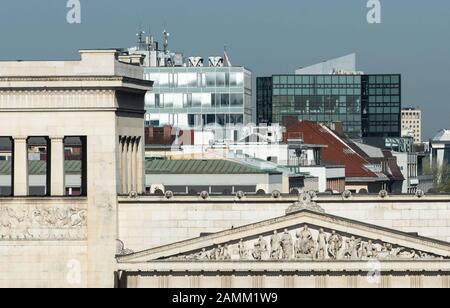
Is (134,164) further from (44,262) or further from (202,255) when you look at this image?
(202,255)

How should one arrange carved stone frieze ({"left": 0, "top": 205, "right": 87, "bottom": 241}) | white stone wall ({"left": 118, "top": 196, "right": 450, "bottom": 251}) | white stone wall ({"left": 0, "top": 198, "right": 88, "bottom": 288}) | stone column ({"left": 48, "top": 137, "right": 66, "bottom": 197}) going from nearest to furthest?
white stone wall ({"left": 118, "top": 196, "right": 450, "bottom": 251})
stone column ({"left": 48, "top": 137, "right": 66, "bottom": 197})
carved stone frieze ({"left": 0, "top": 205, "right": 87, "bottom": 241})
white stone wall ({"left": 0, "top": 198, "right": 88, "bottom": 288})

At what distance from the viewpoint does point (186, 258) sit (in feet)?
396

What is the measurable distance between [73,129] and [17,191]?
11.8 ft

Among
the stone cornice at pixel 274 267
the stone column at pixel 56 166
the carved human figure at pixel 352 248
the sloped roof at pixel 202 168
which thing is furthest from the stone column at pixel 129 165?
the sloped roof at pixel 202 168

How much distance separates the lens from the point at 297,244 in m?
121

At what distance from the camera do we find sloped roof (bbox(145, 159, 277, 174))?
147 m

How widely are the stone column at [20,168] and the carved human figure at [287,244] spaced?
1120cm

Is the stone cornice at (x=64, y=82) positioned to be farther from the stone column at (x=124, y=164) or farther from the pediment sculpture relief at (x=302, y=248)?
the pediment sculpture relief at (x=302, y=248)

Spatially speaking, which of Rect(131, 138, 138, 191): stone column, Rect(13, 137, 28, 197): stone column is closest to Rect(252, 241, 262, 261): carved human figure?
Rect(131, 138, 138, 191): stone column

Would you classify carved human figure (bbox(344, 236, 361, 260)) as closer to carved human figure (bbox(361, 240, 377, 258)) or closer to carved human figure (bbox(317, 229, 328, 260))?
carved human figure (bbox(361, 240, 377, 258))

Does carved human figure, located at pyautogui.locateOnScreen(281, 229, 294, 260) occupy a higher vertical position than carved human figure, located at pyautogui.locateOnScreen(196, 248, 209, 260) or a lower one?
higher

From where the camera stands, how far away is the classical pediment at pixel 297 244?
118812mm
